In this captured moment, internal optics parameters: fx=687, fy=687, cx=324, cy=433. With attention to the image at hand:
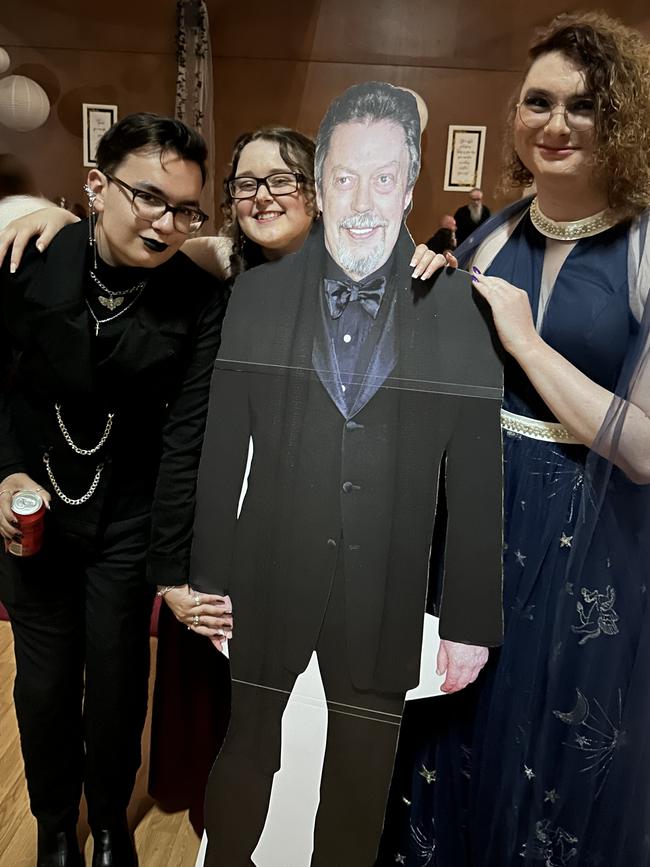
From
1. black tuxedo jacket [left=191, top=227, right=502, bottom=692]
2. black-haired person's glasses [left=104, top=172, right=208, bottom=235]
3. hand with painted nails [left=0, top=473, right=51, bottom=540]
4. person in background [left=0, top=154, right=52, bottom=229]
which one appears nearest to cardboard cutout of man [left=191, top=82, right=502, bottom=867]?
black tuxedo jacket [left=191, top=227, right=502, bottom=692]

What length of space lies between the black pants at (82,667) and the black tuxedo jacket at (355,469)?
1.07 ft

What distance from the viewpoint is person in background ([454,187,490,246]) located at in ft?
3.94

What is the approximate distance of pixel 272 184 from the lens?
120 cm

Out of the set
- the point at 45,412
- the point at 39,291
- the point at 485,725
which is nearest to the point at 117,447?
the point at 45,412

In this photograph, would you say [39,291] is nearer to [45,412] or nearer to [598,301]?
[45,412]

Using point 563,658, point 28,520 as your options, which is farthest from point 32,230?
point 563,658

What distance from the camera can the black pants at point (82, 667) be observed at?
60.8 inches

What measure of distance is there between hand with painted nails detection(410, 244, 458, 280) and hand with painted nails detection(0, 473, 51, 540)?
2.96 feet

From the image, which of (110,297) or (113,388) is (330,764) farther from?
(110,297)

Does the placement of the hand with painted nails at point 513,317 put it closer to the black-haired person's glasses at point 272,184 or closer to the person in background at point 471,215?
the person in background at point 471,215

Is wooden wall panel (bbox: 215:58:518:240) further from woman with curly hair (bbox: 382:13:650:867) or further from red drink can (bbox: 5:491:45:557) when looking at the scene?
red drink can (bbox: 5:491:45:557)

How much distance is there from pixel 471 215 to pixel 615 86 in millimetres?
287

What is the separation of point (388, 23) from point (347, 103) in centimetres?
16

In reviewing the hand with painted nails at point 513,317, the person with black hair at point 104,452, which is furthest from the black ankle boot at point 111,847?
the hand with painted nails at point 513,317
